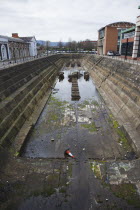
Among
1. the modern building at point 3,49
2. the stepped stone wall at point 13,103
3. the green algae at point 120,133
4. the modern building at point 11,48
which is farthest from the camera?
the modern building at point 11,48

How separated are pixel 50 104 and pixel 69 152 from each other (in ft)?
38.3

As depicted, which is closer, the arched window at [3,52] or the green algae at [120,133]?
the green algae at [120,133]

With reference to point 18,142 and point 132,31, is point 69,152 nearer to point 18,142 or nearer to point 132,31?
point 18,142

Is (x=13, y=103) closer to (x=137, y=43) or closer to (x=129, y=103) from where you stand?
(x=129, y=103)

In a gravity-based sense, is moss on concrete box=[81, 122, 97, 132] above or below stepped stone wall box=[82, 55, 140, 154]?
below

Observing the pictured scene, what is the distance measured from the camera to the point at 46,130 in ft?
49.9

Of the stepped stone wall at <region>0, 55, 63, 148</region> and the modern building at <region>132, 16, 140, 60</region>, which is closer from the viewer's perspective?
the stepped stone wall at <region>0, 55, 63, 148</region>

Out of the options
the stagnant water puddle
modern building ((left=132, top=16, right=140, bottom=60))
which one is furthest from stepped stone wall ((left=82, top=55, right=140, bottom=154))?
modern building ((left=132, top=16, right=140, bottom=60))

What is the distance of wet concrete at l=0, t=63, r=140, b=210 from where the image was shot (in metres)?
7.29

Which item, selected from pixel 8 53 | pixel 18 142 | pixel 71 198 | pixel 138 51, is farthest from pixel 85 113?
pixel 8 53

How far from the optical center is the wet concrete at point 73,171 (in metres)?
7.29

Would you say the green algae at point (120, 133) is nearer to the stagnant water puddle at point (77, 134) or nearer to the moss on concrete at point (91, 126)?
the stagnant water puddle at point (77, 134)

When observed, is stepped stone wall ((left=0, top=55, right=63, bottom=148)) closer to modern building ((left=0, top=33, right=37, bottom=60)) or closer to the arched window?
modern building ((left=0, top=33, right=37, bottom=60))

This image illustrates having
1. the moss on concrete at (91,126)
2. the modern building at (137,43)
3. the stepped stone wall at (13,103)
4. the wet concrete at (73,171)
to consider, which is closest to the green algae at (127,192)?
the wet concrete at (73,171)
